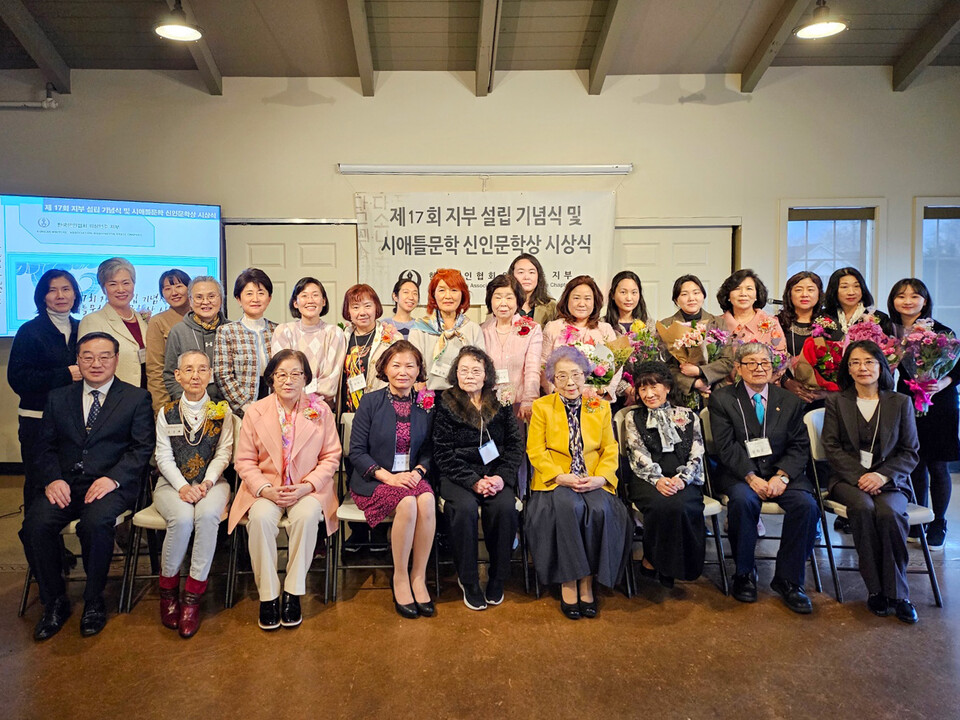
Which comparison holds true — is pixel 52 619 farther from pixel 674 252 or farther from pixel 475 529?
pixel 674 252

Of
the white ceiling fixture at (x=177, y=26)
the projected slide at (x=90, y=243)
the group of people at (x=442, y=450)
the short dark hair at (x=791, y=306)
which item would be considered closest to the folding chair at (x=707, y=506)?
the group of people at (x=442, y=450)

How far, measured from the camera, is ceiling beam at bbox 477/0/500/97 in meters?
5.11

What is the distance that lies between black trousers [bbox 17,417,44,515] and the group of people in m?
0.02

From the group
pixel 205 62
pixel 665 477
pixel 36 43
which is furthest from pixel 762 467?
pixel 36 43

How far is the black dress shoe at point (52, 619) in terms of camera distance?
2.85 meters

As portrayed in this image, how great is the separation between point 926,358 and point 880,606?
4.69 ft

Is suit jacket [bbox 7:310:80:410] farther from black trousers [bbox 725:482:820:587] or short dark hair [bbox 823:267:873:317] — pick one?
short dark hair [bbox 823:267:873:317]

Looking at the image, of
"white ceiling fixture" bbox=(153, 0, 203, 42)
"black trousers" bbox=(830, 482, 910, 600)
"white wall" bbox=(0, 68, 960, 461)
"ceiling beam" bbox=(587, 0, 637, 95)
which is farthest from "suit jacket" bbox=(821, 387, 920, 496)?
"white ceiling fixture" bbox=(153, 0, 203, 42)

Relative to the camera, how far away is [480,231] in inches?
240

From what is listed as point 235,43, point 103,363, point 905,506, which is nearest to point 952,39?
point 905,506

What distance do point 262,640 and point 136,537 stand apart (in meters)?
1.07

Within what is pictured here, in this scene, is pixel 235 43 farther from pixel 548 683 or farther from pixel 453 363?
pixel 548 683

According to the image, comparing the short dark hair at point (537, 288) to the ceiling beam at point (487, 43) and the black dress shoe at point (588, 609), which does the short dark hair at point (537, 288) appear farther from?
the ceiling beam at point (487, 43)

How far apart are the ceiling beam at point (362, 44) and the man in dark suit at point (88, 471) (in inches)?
130
